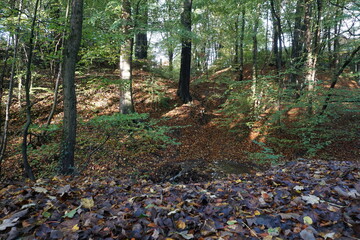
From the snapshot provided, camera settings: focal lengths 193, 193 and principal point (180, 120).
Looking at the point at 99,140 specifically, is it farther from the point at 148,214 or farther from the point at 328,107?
the point at 328,107

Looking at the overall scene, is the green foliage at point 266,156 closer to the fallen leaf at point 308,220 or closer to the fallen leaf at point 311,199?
the fallen leaf at point 311,199

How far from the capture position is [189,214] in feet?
6.98

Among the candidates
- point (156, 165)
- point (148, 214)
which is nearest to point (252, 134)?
point (156, 165)

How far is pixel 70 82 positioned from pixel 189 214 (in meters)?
3.78

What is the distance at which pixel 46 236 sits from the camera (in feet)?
5.33

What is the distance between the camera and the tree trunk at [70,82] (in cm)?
420

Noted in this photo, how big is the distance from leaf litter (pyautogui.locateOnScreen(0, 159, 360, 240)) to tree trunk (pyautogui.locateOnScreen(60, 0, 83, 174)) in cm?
150

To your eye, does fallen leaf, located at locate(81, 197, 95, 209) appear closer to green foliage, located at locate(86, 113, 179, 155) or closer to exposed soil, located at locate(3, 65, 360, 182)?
exposed soil, located at locate(3, 65, 360, 182)

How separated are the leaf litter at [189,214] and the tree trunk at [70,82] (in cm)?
150

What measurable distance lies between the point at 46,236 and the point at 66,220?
0.26m

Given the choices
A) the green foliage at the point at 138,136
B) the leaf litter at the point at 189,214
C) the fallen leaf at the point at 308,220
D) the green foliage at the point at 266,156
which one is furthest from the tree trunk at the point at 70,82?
the green foliage at the point at 266,156

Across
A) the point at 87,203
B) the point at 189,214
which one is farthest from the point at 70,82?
the point at 189,214

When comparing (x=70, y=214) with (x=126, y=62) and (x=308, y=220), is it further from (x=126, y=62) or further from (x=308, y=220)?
(x=126, y=62)

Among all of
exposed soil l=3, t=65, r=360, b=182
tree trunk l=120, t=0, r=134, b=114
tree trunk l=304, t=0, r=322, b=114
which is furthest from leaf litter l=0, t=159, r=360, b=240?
tree trunk l=304, t=0, r=322, b=114
